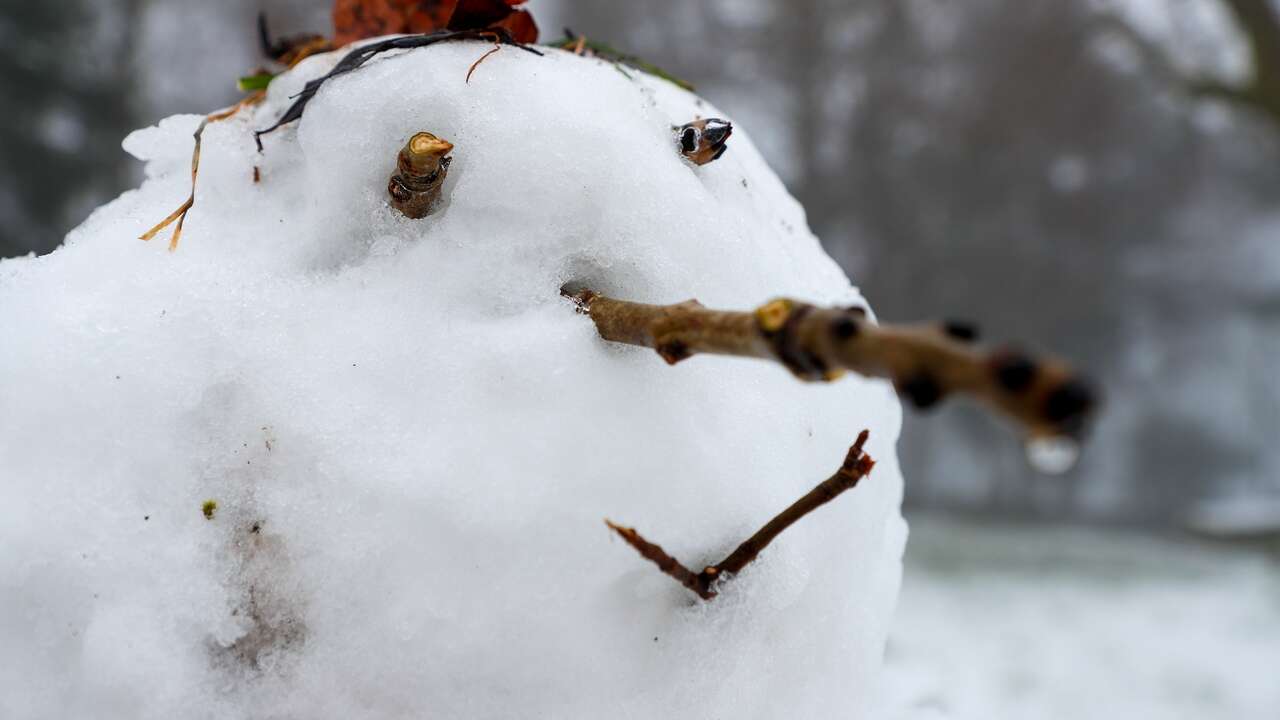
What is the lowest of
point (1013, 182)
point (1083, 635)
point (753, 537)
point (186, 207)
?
point (1083, 635)

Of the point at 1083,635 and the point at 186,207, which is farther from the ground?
the point at 186,207

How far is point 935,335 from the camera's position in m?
0.21

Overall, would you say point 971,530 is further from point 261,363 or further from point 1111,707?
point 261,363

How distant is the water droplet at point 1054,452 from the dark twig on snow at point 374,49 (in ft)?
1.23

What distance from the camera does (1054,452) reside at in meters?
0.19

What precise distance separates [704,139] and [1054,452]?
32 cm

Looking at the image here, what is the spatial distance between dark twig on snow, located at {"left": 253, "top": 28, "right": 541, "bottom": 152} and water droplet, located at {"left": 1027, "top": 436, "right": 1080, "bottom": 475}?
0.38 metres

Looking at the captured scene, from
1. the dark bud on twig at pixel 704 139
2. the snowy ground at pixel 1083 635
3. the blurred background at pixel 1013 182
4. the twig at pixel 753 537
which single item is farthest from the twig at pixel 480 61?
the blurred background at pixel 1013 182

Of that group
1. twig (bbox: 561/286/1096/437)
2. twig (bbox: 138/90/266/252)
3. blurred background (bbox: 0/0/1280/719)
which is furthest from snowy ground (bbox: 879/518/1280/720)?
twig (bbox: 138/90/266/252)

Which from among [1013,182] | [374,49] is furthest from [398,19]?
[1013,182]

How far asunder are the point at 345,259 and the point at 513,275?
0.33ft

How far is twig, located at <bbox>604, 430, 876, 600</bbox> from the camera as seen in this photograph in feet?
1.20

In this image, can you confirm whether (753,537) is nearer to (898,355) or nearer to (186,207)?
(898,355)

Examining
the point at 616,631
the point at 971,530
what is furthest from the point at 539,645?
the point at 971,530
